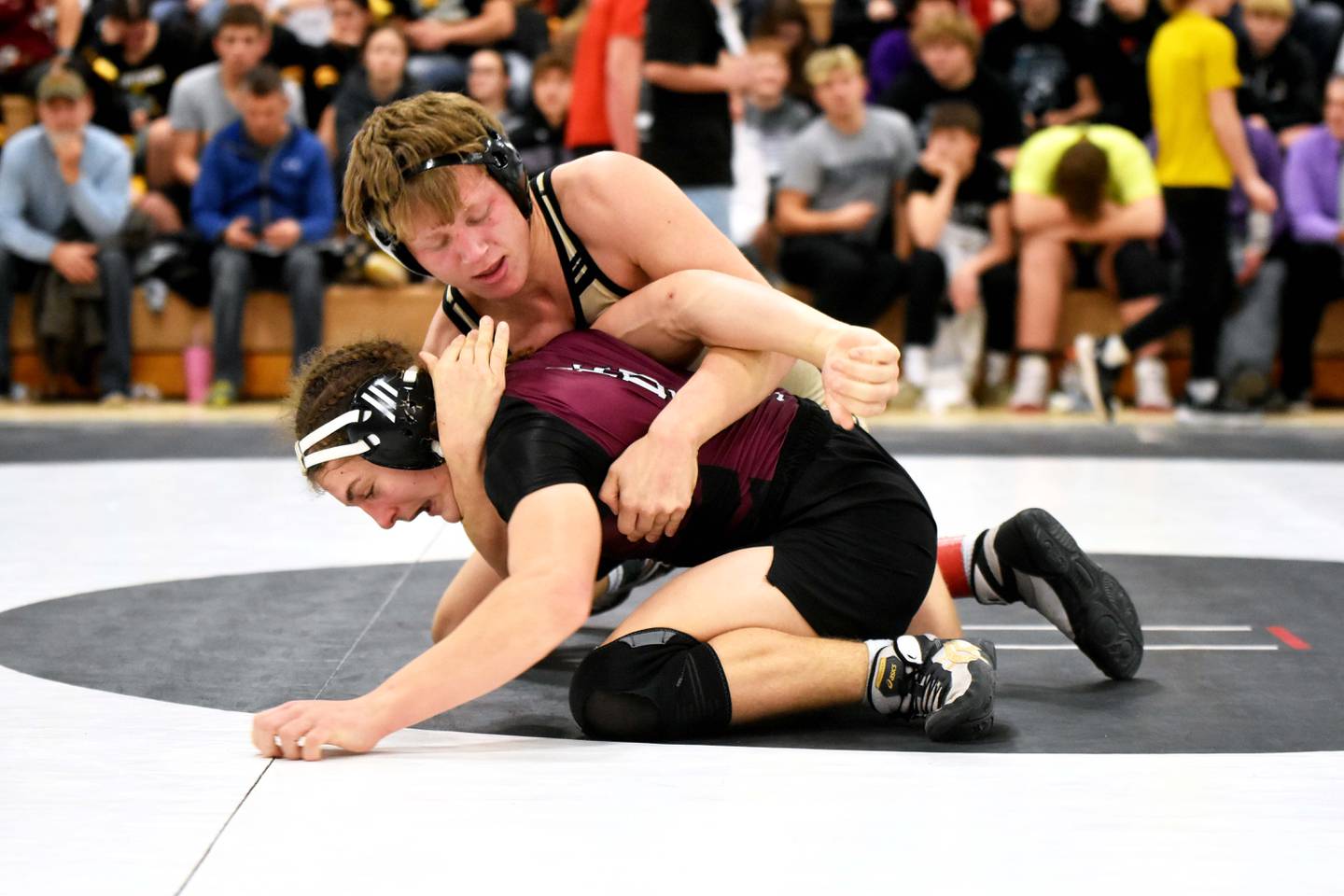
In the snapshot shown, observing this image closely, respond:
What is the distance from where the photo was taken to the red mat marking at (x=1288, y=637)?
2.58 meters

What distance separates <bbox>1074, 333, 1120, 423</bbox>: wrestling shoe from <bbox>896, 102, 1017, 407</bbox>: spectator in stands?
0.47 meters

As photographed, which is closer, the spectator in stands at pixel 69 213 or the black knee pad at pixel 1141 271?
the black knee pad at pixel 1141 271

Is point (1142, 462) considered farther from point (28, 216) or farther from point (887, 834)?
point (28, 216)

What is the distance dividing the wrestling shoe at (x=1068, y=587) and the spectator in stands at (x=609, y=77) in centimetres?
285

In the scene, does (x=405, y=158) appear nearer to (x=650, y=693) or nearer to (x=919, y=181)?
(x=650, y=693)

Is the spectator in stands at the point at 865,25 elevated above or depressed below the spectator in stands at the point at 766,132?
above

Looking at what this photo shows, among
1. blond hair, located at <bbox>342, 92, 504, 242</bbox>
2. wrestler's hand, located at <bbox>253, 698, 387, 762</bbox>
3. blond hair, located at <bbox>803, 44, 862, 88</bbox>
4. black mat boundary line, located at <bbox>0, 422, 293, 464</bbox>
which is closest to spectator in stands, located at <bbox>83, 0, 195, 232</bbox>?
black mat boundary line, located at <bbox>0, 422, 293, 464</bbox>

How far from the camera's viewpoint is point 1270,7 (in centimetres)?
681

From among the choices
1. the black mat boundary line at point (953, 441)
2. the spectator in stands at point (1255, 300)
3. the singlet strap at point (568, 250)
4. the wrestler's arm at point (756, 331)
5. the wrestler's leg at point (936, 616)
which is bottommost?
the black mat boundary line at point (953, 441)

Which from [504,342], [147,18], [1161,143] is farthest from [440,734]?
[147,18]

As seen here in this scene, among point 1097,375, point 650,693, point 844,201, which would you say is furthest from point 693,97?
point 650,693

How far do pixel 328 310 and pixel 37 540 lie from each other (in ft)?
11.0

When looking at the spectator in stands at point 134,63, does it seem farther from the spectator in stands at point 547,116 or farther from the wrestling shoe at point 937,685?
the wrestling shoe at point 937,685

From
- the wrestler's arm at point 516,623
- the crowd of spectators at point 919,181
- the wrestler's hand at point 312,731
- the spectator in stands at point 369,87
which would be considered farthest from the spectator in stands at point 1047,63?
the wrestler's hand at point 312,731
